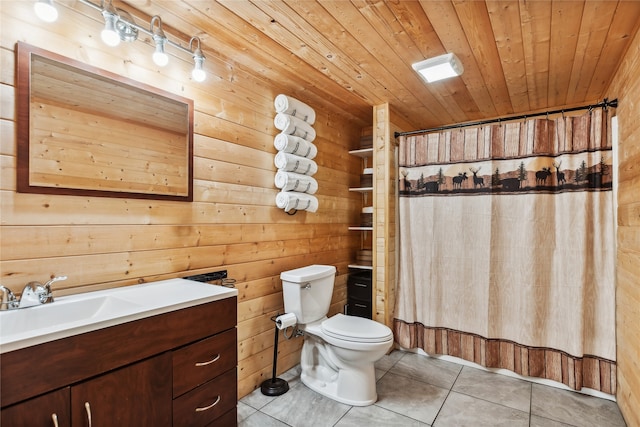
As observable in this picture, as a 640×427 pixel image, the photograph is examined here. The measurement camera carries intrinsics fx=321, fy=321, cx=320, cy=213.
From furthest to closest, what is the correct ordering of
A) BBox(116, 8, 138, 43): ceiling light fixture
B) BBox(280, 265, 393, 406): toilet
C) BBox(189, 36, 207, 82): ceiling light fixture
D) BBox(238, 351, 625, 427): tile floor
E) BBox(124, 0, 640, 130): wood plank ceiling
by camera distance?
1. BBox(280, 265, 393, 406): toilet
2. BBox(238, 351, 625, 427): tile floor
3. BBox(189, 36, 207, 82): ceiling light fixture
4. BBox(124, 0, 640, 130): wood plank ceiling
5. BBox(116, 8, 138, 43): ceiling light fixture

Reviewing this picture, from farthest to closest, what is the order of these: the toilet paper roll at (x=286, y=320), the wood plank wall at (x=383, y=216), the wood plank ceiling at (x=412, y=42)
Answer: the wood plank wall at (x=383, y=216), the toilet paper roll at (x=286, y=320), the wood plank ceiling at (x=412, y=42)

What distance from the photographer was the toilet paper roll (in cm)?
219

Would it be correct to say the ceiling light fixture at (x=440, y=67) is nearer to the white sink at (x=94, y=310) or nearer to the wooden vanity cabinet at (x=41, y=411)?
the white sink at (x=94, y=310)

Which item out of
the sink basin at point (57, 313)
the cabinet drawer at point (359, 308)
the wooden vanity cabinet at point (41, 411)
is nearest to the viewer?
the wooden vanity cabinet at point (41, 411)

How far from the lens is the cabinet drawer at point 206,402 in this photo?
134 cm

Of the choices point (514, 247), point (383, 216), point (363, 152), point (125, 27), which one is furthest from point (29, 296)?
point (514, 247)

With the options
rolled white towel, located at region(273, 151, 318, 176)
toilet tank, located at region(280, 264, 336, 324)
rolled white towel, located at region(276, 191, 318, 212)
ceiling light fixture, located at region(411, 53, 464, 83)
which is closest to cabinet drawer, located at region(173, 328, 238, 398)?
toilet tank, located at region(280, 264, 336, 324)

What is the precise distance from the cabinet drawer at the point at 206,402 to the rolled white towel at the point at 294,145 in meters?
1.51

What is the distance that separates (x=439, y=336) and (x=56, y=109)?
2.99 m

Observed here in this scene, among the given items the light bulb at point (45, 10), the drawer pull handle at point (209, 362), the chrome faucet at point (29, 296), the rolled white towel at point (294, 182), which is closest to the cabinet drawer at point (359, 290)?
the rolled white towel at point (294, 182)

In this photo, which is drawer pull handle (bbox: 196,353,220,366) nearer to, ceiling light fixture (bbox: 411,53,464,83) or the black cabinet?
the black cabinet

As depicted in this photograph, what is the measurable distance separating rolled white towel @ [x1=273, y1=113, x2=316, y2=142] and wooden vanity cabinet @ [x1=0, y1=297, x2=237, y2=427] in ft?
4.45

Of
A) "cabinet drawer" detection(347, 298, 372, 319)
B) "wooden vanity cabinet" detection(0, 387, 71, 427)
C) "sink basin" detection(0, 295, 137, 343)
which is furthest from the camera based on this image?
"cabinet drawer" detection(347, 298, 372, 319)

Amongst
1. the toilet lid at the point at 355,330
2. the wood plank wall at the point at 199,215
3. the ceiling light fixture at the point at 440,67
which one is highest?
the ceiling light fixture at the point at 440,67
